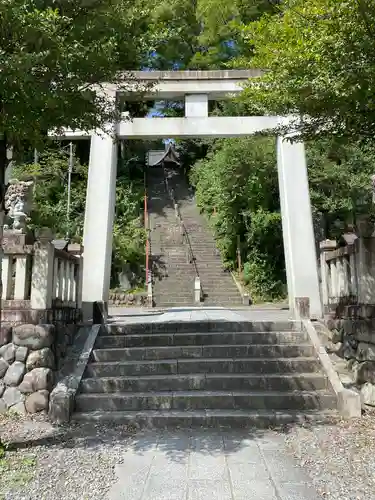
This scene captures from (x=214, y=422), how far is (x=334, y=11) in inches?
165

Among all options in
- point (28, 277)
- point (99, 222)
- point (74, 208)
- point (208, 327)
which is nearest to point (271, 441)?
point (208, 327)

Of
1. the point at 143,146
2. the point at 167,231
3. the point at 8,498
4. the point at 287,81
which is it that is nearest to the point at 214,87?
the point at 287,81

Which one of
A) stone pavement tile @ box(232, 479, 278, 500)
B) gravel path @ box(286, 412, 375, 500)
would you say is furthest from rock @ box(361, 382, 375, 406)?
stone pavement tile @ box(232, 479, 278, 500)

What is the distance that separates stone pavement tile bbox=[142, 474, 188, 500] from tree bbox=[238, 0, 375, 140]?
355cm

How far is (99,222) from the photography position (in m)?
8.19

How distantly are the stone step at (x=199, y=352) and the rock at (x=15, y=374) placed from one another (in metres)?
1.02

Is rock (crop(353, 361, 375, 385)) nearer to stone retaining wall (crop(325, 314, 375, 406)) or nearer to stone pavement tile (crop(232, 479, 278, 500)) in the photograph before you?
stone retaining wall (crop(325, 314, 375, 406))

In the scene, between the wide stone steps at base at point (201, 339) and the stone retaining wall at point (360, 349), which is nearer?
the stone retaining wall at point (360, 349)

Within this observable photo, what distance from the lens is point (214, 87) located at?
848 centimetres

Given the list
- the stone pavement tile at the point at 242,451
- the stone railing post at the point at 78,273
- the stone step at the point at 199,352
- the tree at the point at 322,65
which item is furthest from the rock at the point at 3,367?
the tree at the point at 322,65

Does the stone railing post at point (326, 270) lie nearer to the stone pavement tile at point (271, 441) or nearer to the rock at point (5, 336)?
the stone pavement tile at point (271, 441)

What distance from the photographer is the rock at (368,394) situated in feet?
16.2

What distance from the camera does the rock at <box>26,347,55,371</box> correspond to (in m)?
5.16

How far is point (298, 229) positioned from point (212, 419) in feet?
15.6
